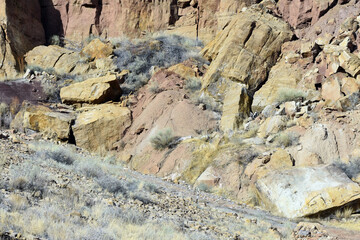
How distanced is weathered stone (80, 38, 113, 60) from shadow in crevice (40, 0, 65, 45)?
4679 mm

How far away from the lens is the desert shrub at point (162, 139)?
13164 mm

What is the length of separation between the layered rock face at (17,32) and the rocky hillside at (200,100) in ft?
0.26

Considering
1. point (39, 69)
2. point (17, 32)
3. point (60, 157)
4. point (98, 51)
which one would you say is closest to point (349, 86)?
point (60, 157)

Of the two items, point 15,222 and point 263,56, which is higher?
point 15,222

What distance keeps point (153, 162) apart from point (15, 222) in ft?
29.5

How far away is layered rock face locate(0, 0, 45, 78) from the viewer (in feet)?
63.1

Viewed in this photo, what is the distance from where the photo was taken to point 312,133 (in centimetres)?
1053

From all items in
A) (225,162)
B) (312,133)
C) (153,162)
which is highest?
(312,133)

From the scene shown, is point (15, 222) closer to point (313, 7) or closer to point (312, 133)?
point (312, 133)

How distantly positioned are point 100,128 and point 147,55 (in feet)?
20.0

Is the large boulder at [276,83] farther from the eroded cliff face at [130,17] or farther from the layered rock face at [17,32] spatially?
the layered rock face at [17,32]

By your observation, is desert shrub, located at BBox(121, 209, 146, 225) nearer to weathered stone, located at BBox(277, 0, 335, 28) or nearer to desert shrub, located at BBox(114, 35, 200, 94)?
desert shrub, located at BBox(114, 35, 200, 94)

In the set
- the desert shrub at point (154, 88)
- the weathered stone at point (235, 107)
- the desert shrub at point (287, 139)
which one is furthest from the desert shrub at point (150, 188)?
the desert shrub at point (154, 88)

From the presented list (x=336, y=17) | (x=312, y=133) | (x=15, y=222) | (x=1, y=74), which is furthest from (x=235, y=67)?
(x=15, y=222)
